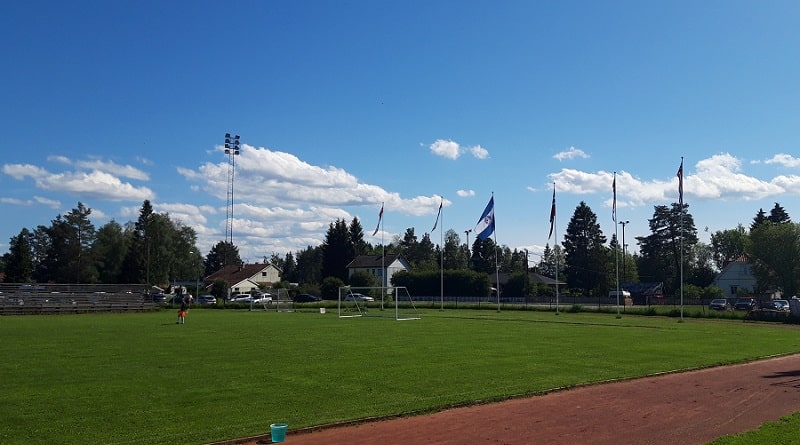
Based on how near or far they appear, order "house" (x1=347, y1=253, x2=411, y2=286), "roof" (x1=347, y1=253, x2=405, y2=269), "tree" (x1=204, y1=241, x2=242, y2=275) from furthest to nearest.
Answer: "tree" (x1=204, y1=241, x2=242, y2=275) → "roof" (x1=347, y1=253, x2=405, y2=269) → "house" (x1=347, y1=253, x2=411, y2=286)

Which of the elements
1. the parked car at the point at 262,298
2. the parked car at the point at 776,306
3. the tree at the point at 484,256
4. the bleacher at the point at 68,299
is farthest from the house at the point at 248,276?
the parked car at the point at 776,306

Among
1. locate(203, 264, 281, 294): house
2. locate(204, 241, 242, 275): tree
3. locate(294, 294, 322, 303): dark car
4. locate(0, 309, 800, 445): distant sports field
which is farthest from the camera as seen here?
locate(204, 241, 242, 275): tree

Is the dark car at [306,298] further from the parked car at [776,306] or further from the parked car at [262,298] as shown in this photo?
the parked car at [776,306]

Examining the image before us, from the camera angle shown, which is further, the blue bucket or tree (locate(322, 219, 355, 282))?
tree (locate(322, 219, 355, 282))

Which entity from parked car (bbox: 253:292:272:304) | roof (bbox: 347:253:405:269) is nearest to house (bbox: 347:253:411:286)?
roof (bbox: 347:253:405:269)

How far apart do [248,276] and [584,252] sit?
6571cm

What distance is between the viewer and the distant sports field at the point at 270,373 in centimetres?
1170

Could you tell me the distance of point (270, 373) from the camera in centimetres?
1742

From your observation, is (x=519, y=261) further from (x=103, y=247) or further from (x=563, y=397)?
(x=563, y=397)

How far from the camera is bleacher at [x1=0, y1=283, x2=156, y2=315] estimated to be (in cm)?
5550

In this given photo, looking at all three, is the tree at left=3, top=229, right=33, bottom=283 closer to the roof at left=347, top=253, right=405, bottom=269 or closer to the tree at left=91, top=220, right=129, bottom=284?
the tree at left=91, top=220, right=129, bottom=284

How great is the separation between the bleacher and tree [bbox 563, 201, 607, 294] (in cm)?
7794

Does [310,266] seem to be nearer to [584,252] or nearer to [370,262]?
[370,262]

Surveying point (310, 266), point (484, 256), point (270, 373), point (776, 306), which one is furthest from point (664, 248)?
point (270, 373)
